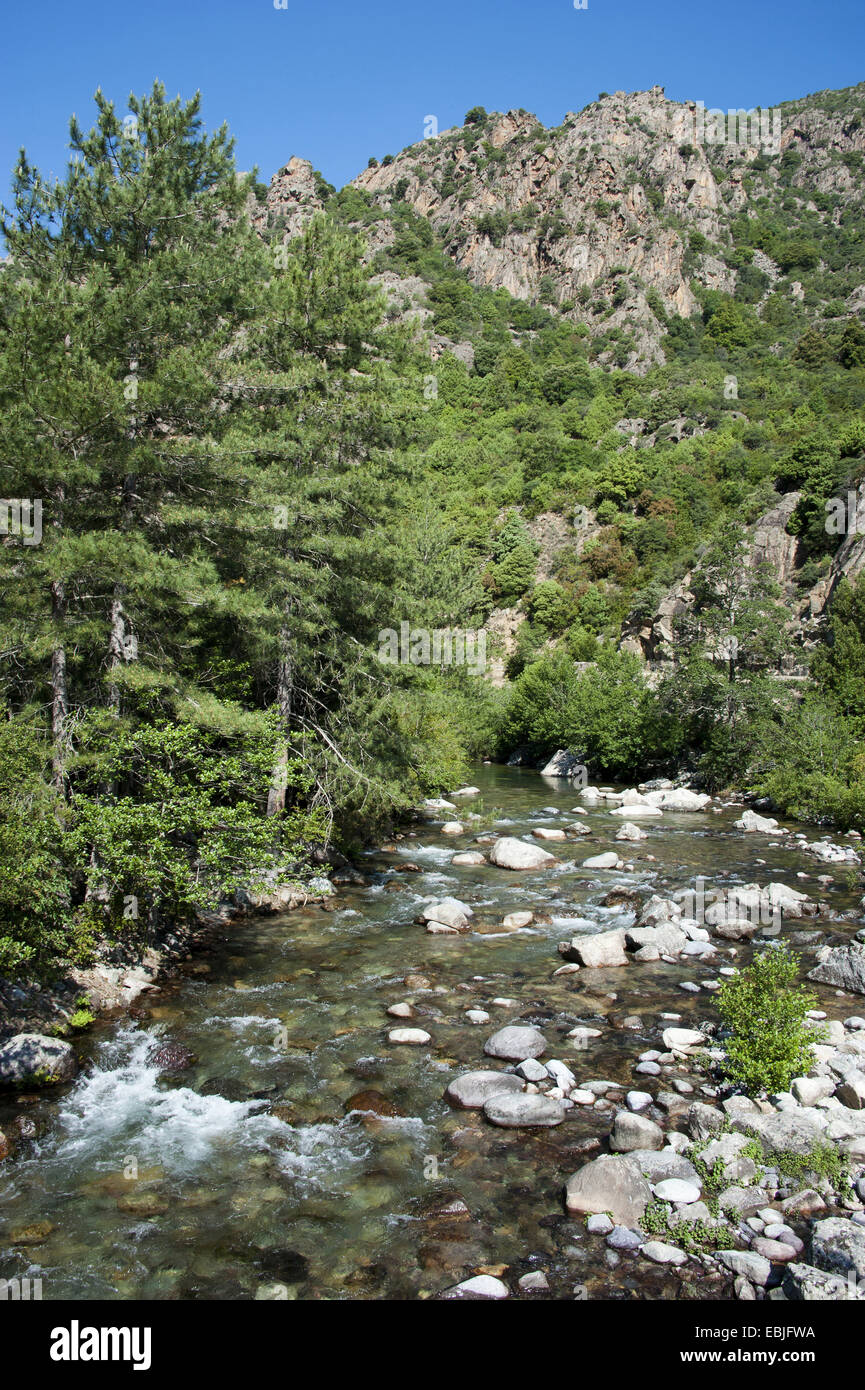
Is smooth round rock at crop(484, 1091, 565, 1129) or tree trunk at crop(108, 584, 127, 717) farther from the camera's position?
tree trunk at crop(108, 584, 127, 717)

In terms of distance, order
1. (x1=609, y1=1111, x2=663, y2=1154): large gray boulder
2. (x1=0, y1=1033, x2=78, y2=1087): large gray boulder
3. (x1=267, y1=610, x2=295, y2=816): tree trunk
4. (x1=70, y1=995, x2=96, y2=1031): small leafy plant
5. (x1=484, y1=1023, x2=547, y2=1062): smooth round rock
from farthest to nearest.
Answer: (x1=267, y1=610, x2=295, y2=816): tree trunk
(x1=70, y1=995, x2=96, y2=1031): small leafy plant
(x1=484, y1=1023, x2=547, y2=1062): smooth round rock
(x1=0, y1=1033, x2=78, y2=1087): large gray boulder
(x1=609, y1=1111, x2=663, y2=1154): large gray boulder

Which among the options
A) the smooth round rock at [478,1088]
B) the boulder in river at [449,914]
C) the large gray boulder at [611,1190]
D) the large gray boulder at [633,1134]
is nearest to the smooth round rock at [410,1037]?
the smooth round rock at [478,1088]

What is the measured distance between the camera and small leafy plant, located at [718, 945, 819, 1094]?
7.75 m

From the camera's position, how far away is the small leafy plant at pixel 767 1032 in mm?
7750

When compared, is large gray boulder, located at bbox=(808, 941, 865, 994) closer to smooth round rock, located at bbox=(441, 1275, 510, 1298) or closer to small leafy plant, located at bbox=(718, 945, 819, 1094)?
small leafy plant, located at bbox=(718, 945, 819, 1094)

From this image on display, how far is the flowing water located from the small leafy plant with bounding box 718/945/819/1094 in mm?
1354

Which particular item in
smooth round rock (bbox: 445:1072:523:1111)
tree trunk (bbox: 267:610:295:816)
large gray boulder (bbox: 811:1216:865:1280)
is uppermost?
tree trunk (bbox: 267:610:295:816)

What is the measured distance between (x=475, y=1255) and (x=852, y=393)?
8012cm

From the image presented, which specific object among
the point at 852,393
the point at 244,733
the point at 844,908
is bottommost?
the point at 844,908

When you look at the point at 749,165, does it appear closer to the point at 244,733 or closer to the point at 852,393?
the point at 852,393

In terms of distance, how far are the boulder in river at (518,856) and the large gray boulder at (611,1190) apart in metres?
12.2

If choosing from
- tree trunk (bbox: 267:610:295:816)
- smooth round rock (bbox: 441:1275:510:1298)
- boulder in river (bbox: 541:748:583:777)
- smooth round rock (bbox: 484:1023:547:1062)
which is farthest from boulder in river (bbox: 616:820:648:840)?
smooth round rock (bbox: 441:1275:510:1298)

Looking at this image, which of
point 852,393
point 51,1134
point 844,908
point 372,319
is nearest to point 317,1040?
point 51,1134

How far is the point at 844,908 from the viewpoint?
49.8ft
